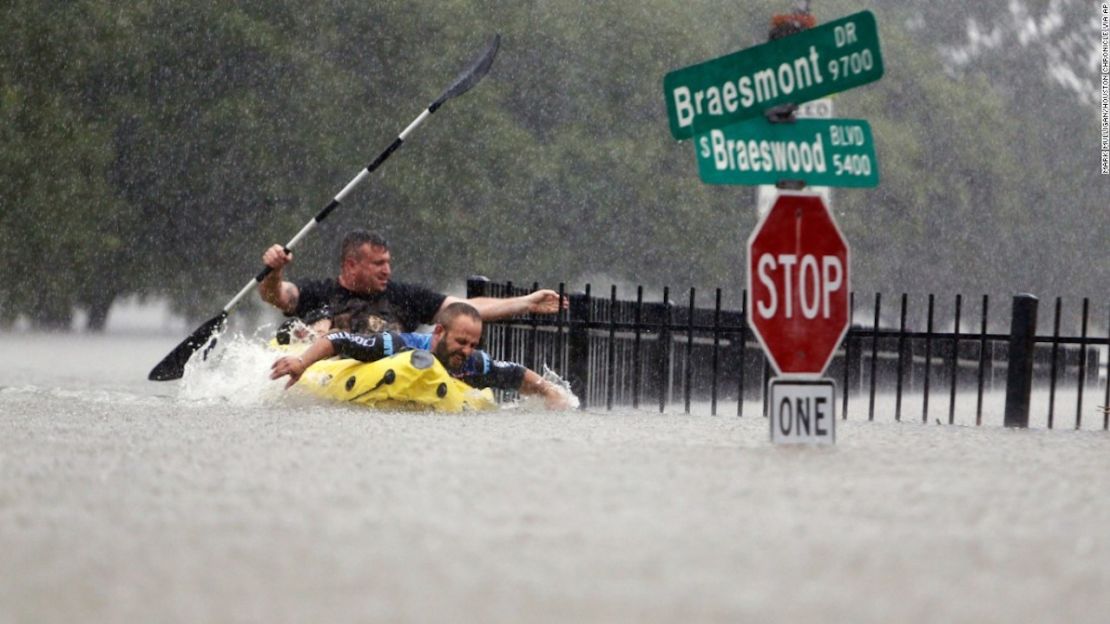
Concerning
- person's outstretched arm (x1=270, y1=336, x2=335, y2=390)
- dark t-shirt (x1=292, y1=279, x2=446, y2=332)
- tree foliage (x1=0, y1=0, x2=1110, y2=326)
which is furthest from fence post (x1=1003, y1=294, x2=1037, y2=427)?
tree foliage (x1=0, y1=0, x2=1110, y2=326)

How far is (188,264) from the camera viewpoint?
140 ft

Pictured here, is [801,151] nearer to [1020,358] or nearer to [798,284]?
[798,284]

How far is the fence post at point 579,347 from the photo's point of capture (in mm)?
17578

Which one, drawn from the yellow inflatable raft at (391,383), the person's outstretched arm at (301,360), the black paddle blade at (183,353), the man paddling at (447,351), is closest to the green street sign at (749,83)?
the yellow inflatable raft at (391,383)

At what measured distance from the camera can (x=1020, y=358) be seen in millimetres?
15906

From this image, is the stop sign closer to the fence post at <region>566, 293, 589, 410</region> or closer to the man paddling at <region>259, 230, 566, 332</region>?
the man paddling at <region>259, 230, 566, 332</region>

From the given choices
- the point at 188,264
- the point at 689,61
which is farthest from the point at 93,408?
the point at 689,61

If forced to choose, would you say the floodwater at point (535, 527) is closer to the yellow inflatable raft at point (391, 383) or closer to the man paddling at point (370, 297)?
the yellow inflatable raft at point (391, 383)

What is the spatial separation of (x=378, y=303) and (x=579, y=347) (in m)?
2.09

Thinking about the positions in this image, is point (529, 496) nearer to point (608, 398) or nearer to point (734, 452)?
point (734, 452)

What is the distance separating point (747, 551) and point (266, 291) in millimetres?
10176

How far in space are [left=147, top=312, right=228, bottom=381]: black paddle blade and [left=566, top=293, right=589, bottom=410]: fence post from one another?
321 centimetres

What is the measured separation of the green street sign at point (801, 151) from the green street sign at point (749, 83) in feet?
0.36

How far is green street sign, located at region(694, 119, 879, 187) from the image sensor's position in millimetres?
11109
